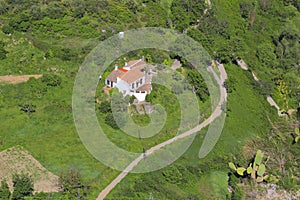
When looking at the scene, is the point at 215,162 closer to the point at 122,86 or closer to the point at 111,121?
the point at 111,121

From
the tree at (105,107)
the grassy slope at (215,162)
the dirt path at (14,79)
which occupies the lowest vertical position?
the grassy slope at (215,162)

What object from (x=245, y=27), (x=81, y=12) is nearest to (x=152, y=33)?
(x=81, y=12)

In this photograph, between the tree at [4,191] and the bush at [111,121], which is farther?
the bush at [111,121]

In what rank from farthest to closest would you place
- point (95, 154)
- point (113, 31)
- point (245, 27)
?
point (245, 27)
point (113, 31)
point (95, 154)

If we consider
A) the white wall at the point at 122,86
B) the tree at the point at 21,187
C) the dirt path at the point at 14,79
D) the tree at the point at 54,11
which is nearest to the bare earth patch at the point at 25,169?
the tree at the point at 21,187

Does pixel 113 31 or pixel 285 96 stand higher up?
pixel 113 31

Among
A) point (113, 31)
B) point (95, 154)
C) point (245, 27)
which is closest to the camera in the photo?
point (95, 154)

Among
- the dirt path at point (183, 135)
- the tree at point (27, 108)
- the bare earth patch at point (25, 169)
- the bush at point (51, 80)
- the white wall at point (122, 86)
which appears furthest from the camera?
the bush at point (51, 80)

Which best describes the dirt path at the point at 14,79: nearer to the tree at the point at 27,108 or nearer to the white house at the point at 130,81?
the tree at the point at 27,108

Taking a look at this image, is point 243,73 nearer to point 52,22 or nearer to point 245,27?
point 245,27
